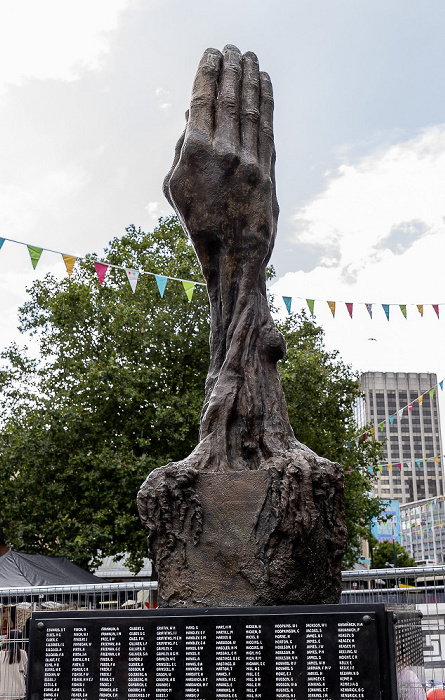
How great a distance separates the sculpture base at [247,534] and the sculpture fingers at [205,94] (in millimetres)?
2732

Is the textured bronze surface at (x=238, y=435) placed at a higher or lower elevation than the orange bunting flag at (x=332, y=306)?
lower

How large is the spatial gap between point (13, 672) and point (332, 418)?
12626 mm

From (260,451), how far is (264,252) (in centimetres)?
164

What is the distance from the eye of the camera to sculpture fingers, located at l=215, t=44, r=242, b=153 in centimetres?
577

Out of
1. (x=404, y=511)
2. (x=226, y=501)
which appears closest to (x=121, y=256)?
(x=226, y=501)

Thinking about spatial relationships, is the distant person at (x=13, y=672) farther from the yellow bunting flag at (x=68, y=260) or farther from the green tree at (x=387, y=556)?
the green tree at (x=387, y=556)

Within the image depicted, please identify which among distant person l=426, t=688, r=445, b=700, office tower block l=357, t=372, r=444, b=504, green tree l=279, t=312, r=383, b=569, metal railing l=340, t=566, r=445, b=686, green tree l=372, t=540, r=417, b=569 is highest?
office tower block l=357, t=372, r=444, b=504

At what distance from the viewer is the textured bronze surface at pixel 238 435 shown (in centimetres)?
469

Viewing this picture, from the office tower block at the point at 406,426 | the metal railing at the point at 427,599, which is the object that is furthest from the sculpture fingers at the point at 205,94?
the office tower block at the point at 406,426

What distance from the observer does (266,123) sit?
6.05m

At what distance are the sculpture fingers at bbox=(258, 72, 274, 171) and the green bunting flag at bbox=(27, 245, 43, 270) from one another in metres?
6.41

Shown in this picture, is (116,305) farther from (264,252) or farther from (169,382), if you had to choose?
(264,252)

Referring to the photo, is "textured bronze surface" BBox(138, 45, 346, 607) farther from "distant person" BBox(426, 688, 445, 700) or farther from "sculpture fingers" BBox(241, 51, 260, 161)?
"distant person" BBox(426, 688, 445, 700)

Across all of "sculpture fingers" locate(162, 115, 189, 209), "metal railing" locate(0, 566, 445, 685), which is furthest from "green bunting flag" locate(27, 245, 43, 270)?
"sculpture fingers" locate(162, 115, 189, 209)
